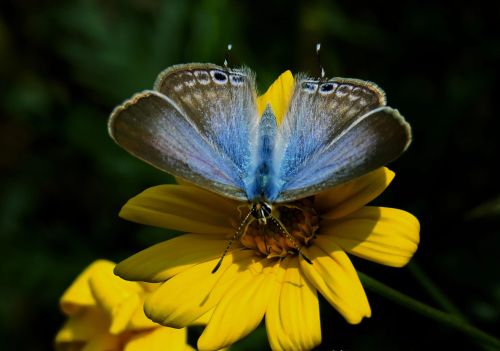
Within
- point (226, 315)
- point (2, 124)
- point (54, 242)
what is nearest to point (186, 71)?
point (226, 315)

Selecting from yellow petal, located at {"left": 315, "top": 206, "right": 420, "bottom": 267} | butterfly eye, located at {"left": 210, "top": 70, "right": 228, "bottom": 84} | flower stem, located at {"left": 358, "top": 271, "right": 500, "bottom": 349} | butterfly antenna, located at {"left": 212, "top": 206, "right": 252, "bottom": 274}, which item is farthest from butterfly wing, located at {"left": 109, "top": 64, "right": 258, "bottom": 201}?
flower stem, located at {"left": 358, "top": 271, "right": 500, "bottom": 349}

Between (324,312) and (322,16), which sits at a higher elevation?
(322,16)

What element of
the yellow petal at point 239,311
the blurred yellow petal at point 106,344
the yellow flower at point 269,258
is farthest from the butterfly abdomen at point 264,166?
the blurred yellow petal at point 106,344

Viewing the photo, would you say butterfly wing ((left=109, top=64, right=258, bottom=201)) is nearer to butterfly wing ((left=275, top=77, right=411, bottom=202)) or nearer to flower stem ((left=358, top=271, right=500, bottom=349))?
butterfly wing ((left=275, top=77, right=411, bottom=202))

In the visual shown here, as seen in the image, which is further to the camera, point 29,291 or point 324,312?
point 29,291

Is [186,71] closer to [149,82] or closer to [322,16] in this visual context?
[149,82]

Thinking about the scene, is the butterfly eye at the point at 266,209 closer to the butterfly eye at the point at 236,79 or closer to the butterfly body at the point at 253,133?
the butterfly body at the point at 253,133
